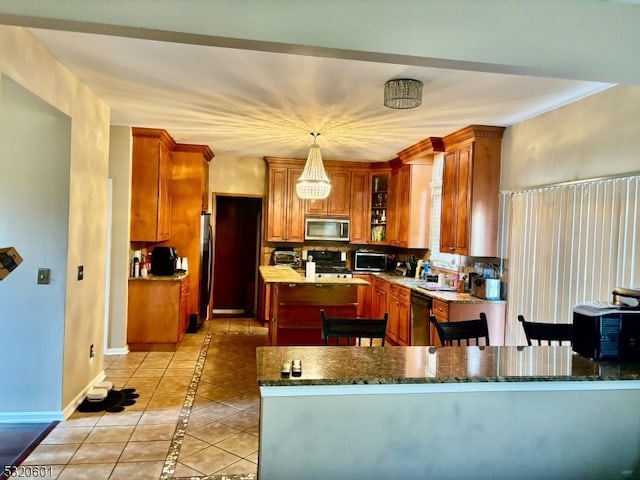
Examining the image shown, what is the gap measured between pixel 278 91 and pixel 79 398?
3.00 metres

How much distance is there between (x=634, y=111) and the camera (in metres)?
2.84

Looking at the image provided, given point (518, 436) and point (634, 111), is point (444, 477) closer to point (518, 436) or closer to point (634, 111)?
point (518, 436)

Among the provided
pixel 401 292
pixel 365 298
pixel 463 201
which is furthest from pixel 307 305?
pixel 365 298

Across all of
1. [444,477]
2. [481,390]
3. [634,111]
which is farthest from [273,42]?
[634,111]

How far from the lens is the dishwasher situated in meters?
4.65

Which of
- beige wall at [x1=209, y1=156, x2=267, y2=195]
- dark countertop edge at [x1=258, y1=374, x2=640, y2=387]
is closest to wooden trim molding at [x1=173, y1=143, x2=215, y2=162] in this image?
beige wall at [x1=209, y1=156, x2=267, y2=195]

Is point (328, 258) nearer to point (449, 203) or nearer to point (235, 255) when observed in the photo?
point (235, 255)

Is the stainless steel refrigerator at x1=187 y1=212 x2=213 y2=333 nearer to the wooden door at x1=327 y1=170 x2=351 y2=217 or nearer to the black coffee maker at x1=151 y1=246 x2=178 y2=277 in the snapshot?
the black coffee maker at x1=151 y1=246 x2=178 y2=277

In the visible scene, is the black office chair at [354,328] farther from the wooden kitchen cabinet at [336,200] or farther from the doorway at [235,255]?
the doorway at [235,255]

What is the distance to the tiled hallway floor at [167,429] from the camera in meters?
2.66

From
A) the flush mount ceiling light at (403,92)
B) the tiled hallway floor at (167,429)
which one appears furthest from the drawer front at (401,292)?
the flush mount ceiling light at (403,92)

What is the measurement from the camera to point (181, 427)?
3221mm

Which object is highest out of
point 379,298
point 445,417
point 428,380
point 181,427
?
point 428,380

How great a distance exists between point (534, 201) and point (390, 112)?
1.50m
